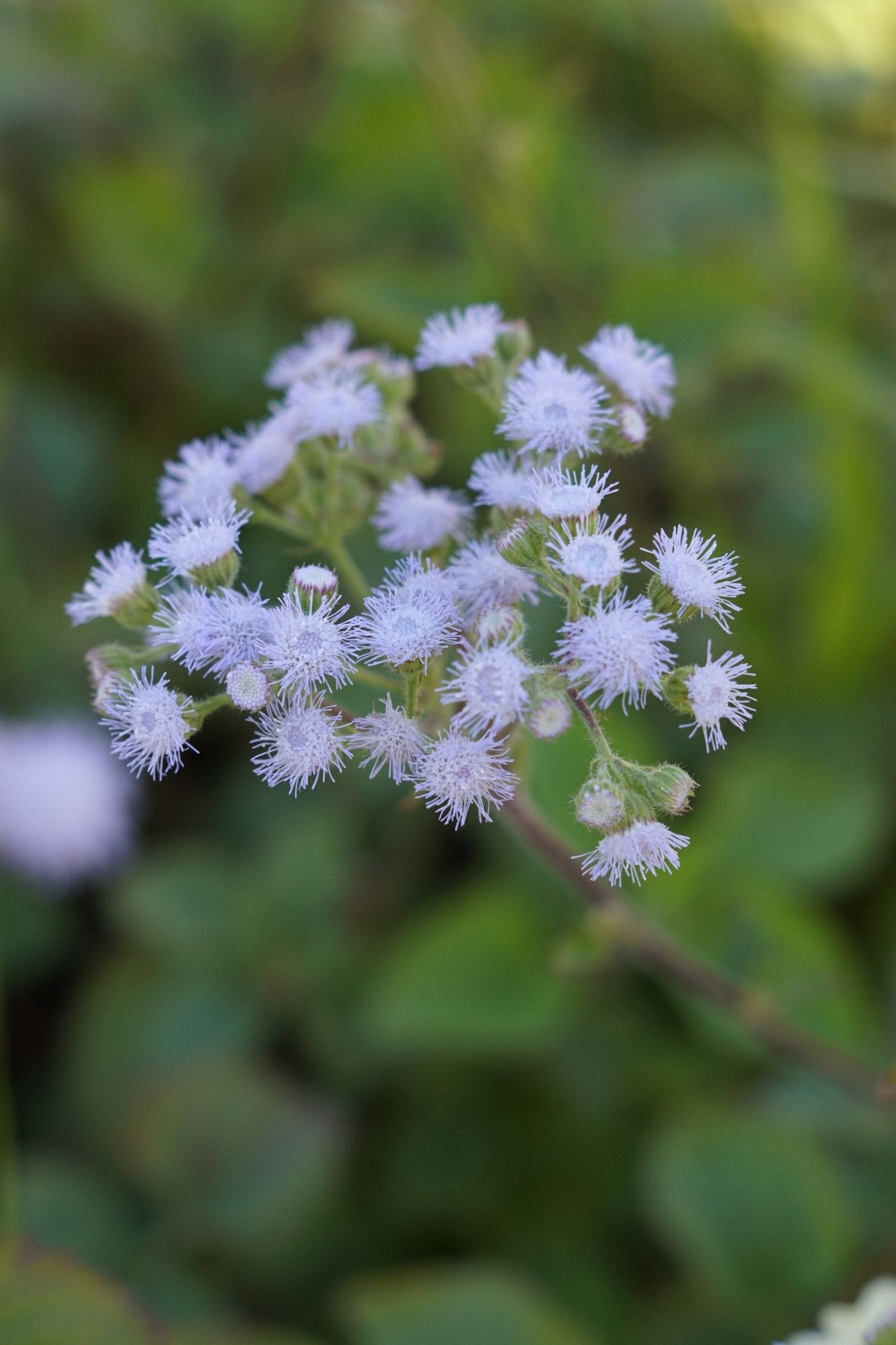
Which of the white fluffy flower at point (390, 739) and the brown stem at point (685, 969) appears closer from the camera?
the white fluffy flower at point (390, 739)

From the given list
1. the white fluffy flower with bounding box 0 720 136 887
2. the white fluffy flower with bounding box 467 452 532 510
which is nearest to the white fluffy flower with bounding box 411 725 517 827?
the white fluffy flower with bounding box 467 452 532 510

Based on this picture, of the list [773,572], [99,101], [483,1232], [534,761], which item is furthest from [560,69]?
[483,1232]

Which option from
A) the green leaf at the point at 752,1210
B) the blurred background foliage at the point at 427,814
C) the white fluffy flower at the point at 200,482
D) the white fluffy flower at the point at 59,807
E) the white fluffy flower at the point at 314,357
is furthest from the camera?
the white fluffy flower at the point at 59,807

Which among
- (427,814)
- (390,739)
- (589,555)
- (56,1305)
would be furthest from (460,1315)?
(589,555)

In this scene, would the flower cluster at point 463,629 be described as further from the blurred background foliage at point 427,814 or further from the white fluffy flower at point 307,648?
the blurred background foliage at point 427,814

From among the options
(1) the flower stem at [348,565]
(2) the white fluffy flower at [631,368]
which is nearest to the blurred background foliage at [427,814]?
(1) the flower stem at [348,565]

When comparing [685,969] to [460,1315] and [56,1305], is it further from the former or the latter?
[56,1305]
